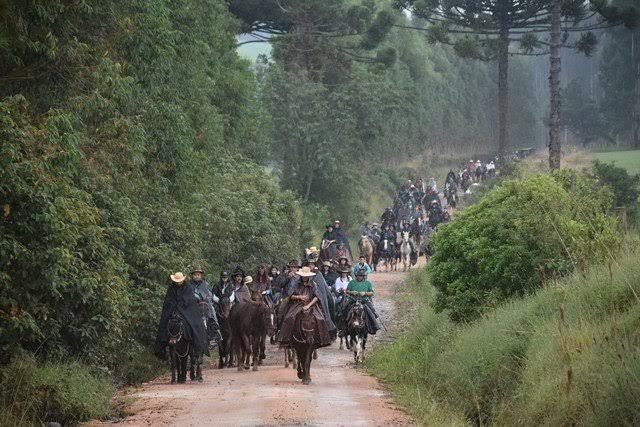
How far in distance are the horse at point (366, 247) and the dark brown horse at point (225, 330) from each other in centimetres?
2076

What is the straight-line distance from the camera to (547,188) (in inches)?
781

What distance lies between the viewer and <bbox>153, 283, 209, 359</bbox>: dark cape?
63.4 ft

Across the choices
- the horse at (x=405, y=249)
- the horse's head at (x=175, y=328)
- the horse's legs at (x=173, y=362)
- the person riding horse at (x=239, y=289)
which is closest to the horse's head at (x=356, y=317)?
the person riding horse at (x=239, y=289)

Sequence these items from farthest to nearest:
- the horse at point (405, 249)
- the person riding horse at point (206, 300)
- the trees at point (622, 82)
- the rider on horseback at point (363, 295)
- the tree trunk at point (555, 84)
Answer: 1. the trees at point (622, 82)
2. the horse at point (405, 249)
3. the tree trunk at point (555, 84)
4. the rider on horseback at point (363, 295)
5. the person riding horse at point (206, 300)

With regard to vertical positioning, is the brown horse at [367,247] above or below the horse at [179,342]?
above

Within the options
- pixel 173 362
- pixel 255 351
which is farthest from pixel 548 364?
pixel 255 351

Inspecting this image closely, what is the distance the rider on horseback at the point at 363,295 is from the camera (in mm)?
23188

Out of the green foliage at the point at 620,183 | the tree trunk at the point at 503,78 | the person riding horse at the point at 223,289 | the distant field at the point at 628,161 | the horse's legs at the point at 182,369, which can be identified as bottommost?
the horse's legs at the point at 182,369

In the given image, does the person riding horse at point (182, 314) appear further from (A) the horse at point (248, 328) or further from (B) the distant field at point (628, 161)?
(B) the distant field at point (628, 161)

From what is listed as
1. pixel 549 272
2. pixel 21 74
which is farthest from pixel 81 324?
pixel 549 272

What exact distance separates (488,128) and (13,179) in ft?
327

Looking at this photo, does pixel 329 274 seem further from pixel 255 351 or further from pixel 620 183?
pixel 620 183

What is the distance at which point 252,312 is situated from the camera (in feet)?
71.7

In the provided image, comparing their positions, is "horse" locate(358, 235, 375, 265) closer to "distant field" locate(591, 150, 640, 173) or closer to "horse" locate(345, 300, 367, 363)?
"distant field" locate(591, 150, 640, 173)
